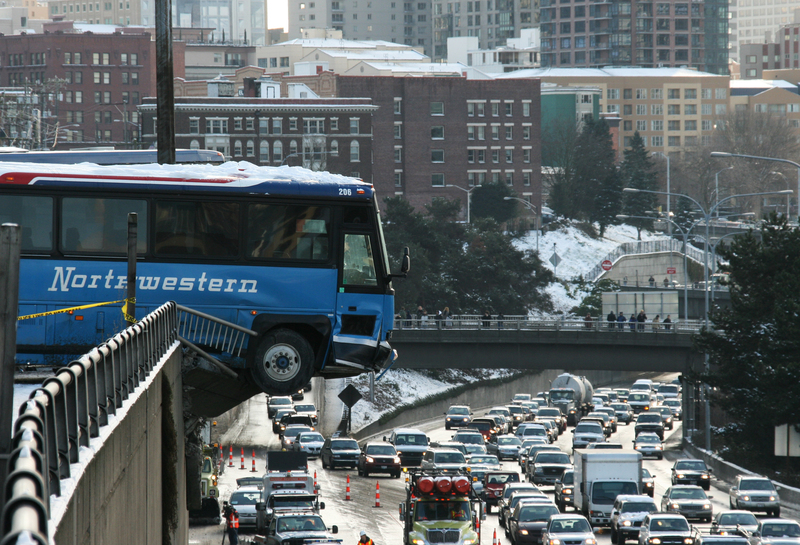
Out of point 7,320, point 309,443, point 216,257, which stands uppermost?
point 7,320

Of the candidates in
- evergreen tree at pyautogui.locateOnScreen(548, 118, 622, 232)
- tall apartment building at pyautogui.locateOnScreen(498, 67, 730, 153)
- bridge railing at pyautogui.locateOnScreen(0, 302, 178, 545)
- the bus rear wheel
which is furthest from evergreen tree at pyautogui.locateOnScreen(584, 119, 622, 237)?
bridge railing at pyautogui.locateOnScreen(0, 302, 178, 545)

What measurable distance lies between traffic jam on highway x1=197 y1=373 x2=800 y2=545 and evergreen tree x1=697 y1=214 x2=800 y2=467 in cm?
353

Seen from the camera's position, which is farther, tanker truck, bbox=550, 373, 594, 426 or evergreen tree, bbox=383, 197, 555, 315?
evergreen tree, bbox=383, 197, 555, 315

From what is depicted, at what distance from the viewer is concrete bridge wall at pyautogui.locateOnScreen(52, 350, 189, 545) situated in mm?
7324

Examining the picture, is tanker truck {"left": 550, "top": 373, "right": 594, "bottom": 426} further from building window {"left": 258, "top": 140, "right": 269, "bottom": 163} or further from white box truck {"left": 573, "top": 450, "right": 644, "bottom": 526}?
building window {"left": 258, "top": 140, "right": 269, "bottom": 163}

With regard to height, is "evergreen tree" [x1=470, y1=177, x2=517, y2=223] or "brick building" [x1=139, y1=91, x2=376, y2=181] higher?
"brick building" [x1=139, y1=91, x2=376, y2=181]

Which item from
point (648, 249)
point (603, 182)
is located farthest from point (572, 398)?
point (603, 182)

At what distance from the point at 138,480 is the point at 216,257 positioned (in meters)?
8.27

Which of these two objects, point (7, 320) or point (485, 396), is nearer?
point (7, 320)

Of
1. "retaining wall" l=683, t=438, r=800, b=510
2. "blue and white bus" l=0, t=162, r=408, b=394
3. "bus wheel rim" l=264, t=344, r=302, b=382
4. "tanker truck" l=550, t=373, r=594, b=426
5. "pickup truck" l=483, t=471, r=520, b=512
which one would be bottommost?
"tanker truck" l=550, t=373, r=594, b=426

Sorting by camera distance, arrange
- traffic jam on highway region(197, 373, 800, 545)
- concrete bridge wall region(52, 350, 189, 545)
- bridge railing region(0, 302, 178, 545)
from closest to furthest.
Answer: bridge railing region(0, 302, 178, 545) < concrete bridge wall region(52, 350, 189, 545) < traffic jam on highway region(197, 373, 800, 545)

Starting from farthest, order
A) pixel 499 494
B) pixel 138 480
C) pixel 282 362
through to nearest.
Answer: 1. pixel 499 494
2. pixel 282 362
3. pixel 138 480

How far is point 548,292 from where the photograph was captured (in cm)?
11038

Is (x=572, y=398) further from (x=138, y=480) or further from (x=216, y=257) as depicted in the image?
(x=138, y=480)
